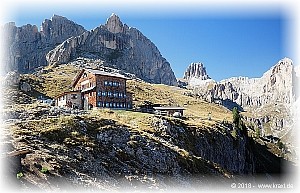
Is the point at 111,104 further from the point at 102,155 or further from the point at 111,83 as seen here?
the point at 102,155

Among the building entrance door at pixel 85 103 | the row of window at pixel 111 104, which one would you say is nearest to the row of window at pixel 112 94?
the row of window at pixel 111 104

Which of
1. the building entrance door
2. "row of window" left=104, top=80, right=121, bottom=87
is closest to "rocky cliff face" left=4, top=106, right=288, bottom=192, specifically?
"row of window" left=104, top=80, right=121, bottom=87

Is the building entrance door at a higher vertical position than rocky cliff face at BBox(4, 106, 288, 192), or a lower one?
higher

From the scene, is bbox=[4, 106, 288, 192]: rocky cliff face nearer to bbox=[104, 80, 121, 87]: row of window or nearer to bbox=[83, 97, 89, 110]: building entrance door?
bbox=[104, 80, 121, 87]: row of window

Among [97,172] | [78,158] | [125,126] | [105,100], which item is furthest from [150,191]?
[105,100]

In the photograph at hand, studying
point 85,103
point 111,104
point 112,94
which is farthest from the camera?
point 85,103

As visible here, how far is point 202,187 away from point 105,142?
51.8ft

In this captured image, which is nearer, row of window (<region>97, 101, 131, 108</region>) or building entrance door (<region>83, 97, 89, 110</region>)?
row of window (<region>97, 101, 131, 108</region>)

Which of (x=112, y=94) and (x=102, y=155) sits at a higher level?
(x=112, y=94)

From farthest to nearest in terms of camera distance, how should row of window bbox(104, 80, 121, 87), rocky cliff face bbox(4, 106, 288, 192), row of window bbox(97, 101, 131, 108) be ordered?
1. row of window bbox(104, 80, 121, 87)
2. row of window bbox(97, 101, 131, 108)
3. rocky cliff face bbox(4, 106, 288, 192)

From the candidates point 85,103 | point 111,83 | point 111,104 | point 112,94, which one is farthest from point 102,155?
point 111,83

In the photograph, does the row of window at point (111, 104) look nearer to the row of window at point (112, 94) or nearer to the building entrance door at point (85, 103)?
the row of window at point (112, 94)

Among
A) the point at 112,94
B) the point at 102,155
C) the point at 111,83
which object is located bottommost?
the point at 102,155

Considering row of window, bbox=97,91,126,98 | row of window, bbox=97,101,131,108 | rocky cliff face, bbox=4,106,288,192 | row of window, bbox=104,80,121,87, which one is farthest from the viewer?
row of window, bbox=104,80,121,87
